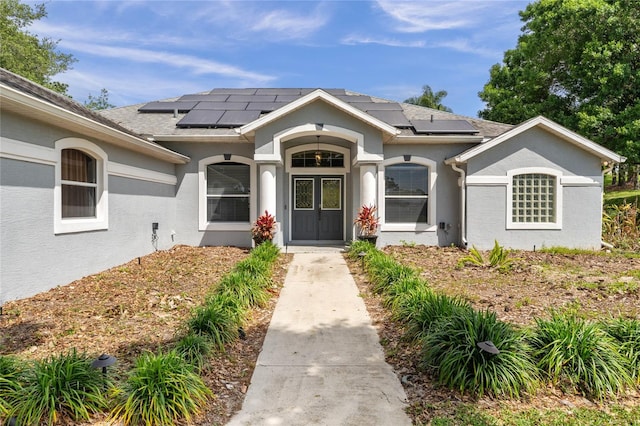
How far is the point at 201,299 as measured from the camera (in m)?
6.33

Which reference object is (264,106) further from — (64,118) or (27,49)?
(27,49)

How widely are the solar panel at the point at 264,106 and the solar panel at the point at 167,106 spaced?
2.36 metres

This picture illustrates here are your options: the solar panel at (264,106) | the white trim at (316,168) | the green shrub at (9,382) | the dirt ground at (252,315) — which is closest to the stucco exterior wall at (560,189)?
the dirt ground at (252,315)

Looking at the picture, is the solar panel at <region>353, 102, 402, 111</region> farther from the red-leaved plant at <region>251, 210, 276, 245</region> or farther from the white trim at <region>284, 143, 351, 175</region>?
the red-leaved plant at <region>251, 210, 276, 245</region>

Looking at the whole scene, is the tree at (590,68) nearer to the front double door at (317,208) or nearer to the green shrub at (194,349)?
the front double door at (317,208)

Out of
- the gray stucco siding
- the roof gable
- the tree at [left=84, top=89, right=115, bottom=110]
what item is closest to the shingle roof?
the roof gable

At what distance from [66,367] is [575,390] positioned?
4780 millimetres

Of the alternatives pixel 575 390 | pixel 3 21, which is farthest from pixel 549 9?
pixel 3 21

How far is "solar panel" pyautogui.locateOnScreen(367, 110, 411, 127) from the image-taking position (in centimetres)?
1225

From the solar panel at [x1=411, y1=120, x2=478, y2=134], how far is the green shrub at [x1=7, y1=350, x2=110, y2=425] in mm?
10976

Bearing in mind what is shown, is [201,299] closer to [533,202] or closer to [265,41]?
[533,202]

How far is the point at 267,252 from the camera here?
905cm

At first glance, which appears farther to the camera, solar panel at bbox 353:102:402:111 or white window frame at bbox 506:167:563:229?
solar panel at bbox 353:102:402:111

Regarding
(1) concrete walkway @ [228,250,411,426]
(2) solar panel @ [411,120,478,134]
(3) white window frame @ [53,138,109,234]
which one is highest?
(2) solar panel @ [411,120,478,134]
